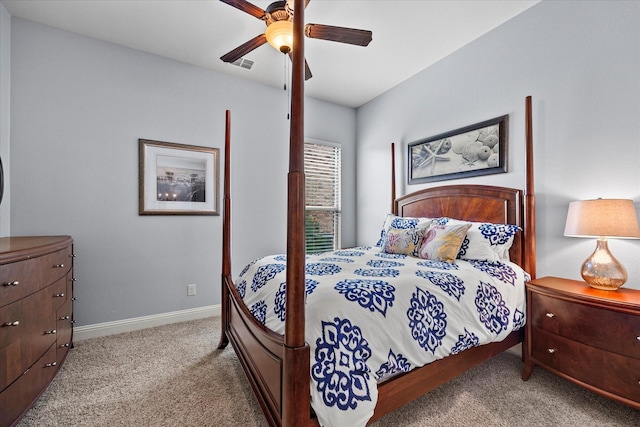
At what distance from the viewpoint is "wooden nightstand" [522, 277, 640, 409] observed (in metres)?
1.48

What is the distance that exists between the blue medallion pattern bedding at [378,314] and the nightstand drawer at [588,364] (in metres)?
0.20

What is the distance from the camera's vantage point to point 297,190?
1056mm

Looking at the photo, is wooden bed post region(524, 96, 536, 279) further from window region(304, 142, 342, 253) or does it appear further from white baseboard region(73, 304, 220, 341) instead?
white baseboard region(73, 304, 220, 341)

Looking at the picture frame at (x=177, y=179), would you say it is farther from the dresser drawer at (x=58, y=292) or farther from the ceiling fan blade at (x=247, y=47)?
the ceiling fan blade at (x=247, y=47)

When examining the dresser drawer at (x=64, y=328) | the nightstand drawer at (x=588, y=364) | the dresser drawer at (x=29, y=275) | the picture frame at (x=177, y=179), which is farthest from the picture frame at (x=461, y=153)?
the dresser drawer at (x=64, y=328)

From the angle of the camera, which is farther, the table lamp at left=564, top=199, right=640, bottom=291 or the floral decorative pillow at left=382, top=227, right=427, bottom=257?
the floral decorative pillow at left=382, top=227, right=427, bottom=257

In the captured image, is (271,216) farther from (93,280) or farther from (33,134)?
(33,134)

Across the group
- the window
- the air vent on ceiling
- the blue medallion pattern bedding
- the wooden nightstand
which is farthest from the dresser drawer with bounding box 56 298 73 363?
the wooden nightstand

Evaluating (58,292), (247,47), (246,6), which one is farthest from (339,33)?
(58,292)

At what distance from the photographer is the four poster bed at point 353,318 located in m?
1.09

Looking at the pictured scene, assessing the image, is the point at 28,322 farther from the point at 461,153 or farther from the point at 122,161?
the point at 461,153

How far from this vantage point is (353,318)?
1265 mm

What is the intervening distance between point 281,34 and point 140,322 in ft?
9.51

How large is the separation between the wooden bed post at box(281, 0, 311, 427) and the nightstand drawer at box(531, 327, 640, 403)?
5.46 ft
